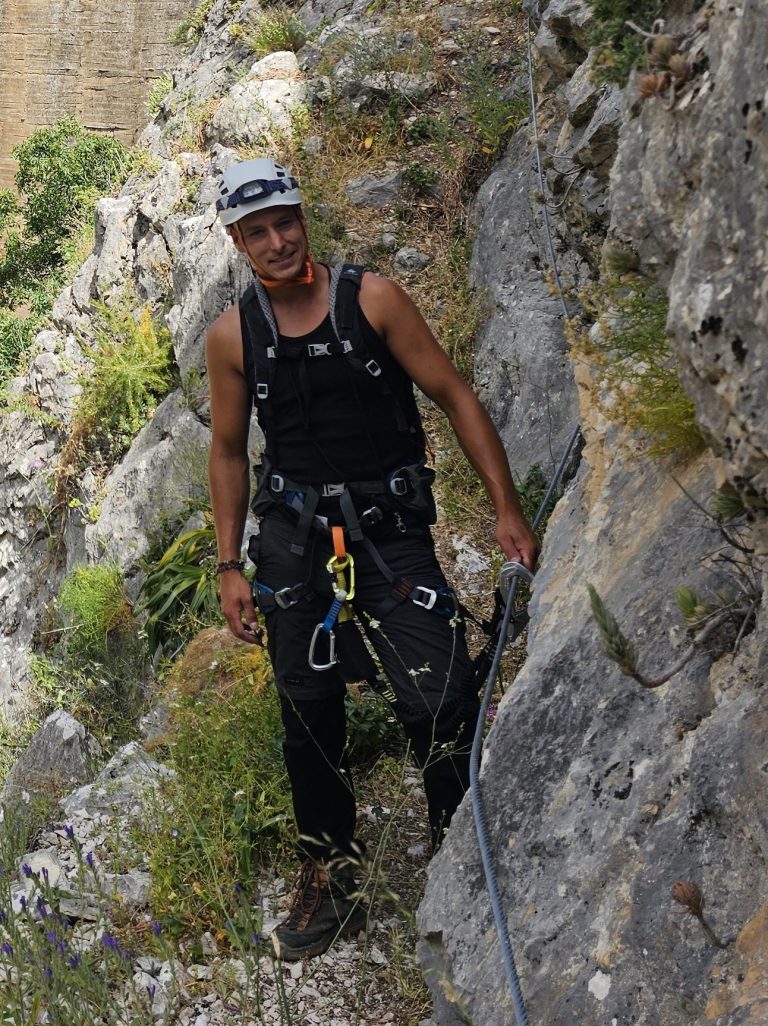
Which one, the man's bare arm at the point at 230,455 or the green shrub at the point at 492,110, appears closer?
the man's bare arm at the point at 230,455

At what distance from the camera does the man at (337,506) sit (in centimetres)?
321

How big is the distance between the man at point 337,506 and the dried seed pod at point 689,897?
1251mm

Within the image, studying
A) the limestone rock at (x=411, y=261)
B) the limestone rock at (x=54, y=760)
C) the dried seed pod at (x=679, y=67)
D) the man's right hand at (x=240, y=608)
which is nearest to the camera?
the dried seed pod at (x=679, y=67)

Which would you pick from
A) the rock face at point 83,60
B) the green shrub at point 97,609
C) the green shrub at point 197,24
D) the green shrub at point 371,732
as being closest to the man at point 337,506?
the green shrub at point 371,732

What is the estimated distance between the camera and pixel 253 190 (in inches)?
127

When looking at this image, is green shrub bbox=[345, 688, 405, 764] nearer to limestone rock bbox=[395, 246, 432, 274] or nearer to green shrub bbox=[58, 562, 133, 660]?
green shrub bbox=[58, 562, 133, 660]

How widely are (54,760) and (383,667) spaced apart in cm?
363

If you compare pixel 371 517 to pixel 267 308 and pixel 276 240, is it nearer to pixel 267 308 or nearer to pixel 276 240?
pixel 267 308

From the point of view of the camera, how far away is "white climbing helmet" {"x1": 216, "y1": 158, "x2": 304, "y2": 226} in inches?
128

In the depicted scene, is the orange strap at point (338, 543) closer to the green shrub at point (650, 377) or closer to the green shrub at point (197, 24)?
the green shrub at point (650, 377)

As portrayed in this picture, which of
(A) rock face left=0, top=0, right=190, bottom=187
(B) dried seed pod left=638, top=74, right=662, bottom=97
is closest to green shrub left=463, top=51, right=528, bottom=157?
(B) dried seed pod left=638, top=74, right=662, bottom=97

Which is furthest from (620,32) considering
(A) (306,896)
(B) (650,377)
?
(A) (306,896)

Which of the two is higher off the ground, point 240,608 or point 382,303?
point 382,303

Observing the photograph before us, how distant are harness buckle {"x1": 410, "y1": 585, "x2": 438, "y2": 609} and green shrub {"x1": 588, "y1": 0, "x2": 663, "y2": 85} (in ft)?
4.91
